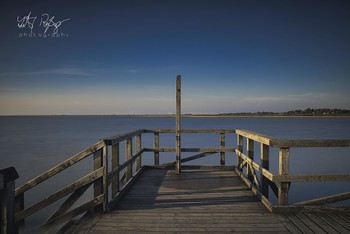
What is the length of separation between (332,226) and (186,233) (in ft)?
6.41

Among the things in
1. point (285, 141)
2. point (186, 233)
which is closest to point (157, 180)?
point (186, 233)

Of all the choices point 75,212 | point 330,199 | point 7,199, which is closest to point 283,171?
point 330,199

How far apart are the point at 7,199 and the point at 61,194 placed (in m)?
0.95

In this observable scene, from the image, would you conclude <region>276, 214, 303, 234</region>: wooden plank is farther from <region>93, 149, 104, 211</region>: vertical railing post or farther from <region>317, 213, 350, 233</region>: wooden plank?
<region>93, 149, 104, 211</region>: vertical railing post

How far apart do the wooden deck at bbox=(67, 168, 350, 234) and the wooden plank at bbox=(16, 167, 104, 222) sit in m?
0.52

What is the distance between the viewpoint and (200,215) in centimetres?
371

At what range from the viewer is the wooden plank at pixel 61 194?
10.7ft

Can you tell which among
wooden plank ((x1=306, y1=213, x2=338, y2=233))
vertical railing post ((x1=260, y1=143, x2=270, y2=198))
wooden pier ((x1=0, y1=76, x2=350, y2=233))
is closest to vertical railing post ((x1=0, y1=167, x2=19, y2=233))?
wooden pier ((x1=0, y1=76, x2=350, y2=233))

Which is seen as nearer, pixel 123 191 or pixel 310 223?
pixel 310 223

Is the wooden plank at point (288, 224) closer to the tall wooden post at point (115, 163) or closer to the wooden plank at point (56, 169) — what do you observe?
the tall wooden post at point (115, 163)

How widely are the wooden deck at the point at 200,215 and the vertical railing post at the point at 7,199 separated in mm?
783

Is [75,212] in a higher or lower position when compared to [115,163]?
lower

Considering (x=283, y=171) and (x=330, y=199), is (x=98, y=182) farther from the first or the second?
(x=330, y=199)

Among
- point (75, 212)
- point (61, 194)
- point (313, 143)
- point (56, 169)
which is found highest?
point (313, 143)
